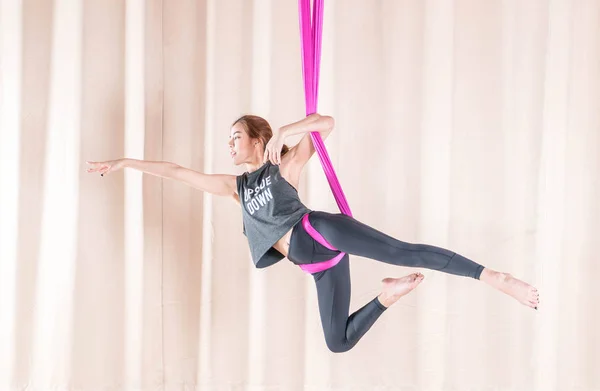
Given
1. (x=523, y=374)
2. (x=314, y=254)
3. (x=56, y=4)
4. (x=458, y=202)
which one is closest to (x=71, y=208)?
(x=56, y=4)

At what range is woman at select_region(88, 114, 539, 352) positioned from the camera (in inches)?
83.4

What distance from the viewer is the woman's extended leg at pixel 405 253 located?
6.80ft

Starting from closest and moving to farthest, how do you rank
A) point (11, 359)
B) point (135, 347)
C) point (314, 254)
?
1. point (314, 254)
2. point (11, 359)
3. point (135, 347)

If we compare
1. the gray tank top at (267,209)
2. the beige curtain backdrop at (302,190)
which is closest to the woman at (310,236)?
the gray tank top at (267,209)

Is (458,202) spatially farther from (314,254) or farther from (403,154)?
(314,254)

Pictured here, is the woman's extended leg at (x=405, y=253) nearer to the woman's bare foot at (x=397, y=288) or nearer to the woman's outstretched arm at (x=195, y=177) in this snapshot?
the woman's bare foot at (x=397, y=288)

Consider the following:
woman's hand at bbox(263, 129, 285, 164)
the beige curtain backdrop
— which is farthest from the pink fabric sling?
the beige curtain backdrop

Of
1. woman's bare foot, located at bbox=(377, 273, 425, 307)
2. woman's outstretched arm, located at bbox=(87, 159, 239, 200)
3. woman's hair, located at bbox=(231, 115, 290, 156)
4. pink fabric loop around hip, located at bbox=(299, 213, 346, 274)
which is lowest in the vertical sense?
woman's bare foot, located at bbox=(377, 273, 425, 307)

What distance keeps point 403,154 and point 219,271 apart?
105 cm

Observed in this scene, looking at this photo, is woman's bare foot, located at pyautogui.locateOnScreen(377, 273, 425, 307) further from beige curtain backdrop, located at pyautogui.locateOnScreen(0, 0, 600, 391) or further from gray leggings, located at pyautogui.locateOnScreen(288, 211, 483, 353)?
beige curtain backdrop, located at pyautogui.locateOnScreen(0, 0, 600, 391)

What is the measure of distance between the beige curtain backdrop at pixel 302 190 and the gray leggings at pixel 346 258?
0.65 metres

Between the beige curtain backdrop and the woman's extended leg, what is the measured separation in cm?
80

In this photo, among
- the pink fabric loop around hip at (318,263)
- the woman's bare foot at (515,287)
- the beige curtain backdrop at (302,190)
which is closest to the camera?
the woman's bare foot at (515,287)

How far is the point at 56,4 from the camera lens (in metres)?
2.93
